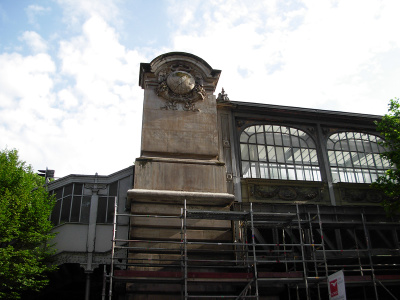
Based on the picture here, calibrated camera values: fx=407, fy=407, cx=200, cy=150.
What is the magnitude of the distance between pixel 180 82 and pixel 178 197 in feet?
18.1

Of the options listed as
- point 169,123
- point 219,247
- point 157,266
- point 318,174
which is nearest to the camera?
point 157,266

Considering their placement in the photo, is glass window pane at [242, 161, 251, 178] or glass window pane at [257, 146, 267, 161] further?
glass window pane at [257, 146, 267, 161]

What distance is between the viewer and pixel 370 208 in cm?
2012

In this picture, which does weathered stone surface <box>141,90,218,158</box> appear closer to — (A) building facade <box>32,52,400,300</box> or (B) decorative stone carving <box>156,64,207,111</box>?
(A) building facade <box>32,52,400,300</box>

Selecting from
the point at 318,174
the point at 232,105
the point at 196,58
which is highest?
the point at 196,58

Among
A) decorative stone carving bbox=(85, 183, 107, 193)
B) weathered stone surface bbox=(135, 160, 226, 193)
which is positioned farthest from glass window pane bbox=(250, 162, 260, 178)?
decorative stone carving bbox=(85, 183, 107, 193)

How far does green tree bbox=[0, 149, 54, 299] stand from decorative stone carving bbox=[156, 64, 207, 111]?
A: 8.73 m

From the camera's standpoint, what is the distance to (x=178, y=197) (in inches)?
634

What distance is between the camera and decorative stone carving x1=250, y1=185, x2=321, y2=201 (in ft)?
63.8

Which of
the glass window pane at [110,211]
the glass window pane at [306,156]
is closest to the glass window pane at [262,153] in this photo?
the glass window pane at [306,156]

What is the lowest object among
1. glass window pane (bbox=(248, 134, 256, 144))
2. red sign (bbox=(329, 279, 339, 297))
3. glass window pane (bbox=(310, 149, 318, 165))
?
red sign (bbox=(329, 279, 339, 297))

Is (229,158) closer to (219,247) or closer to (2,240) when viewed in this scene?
(219,247)

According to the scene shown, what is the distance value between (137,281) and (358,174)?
13663mm

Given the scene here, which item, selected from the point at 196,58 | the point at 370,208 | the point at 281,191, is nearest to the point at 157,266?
the point at 281,191
